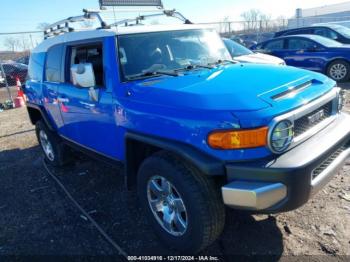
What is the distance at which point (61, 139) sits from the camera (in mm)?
5234

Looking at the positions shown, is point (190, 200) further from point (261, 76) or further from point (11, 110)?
point (11, 110)

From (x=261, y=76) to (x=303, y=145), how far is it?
2.59 ft

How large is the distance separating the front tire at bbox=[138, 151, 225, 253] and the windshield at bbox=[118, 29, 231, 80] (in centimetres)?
104

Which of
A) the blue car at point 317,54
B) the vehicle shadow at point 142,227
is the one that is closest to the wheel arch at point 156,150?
the vehicle shadow at point 142,227

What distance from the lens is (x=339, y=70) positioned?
400 inches

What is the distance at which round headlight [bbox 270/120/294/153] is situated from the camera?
257 centimetres

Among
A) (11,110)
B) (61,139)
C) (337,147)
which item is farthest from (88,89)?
(11,110)

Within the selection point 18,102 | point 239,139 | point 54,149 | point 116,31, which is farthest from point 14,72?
point 239,139

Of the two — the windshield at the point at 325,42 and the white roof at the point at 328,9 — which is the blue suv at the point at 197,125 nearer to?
the windshield at the point at 325,42

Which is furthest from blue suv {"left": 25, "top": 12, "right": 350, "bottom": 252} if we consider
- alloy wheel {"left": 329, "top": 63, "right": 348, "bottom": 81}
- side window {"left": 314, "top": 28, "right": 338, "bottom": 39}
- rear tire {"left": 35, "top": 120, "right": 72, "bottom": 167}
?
side window {"left": 314, "top": 28, "right": 338, "bottom": 39}

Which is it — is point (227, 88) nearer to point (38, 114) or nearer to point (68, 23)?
point (68, 23)

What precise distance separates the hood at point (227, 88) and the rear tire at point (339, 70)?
24.6 feet

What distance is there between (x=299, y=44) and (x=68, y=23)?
319 inches

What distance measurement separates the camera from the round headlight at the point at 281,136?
8.43 feet
